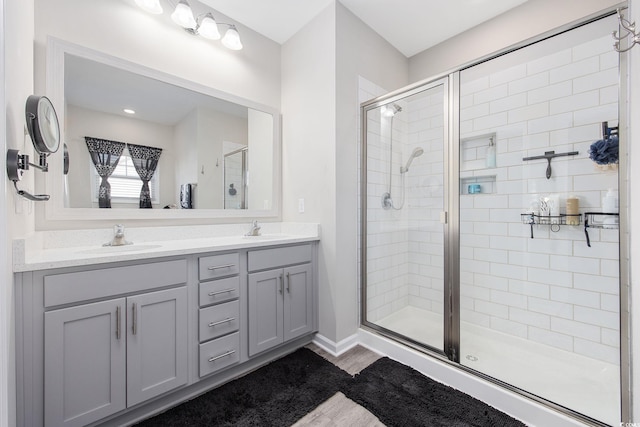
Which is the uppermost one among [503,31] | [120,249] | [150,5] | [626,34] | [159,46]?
[503,31]

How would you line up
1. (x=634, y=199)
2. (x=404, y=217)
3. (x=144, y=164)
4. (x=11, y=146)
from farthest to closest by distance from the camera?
(x=404, y=217)
(x=144, y=164)
(x=634, y=199)
(x=11, y=146)

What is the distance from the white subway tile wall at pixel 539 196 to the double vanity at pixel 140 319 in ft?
4.88

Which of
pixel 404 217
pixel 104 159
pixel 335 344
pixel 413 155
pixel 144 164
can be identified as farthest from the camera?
pixel 404 217

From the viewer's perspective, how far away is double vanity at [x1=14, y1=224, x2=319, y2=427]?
3.63 ft

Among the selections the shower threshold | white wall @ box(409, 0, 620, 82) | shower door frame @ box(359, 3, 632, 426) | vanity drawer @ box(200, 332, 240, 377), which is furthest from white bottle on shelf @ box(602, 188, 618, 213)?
vanity drawer @ box(200, 332, 240, 377)

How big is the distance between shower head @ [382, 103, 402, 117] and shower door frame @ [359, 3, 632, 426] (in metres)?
0.07

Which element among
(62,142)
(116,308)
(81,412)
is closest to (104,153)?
(62,142)

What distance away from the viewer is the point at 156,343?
138 centimetres

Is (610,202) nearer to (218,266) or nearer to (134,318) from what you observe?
(218,266)

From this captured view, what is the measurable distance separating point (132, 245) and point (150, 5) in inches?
60.9

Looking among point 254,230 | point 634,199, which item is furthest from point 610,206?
point 254,230

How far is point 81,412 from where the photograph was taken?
3.86 feet

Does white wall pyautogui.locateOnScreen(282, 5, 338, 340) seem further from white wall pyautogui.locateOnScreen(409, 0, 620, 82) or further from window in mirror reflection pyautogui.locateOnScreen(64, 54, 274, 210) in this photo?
white wall pyautogui.locateOnScreen(409, 0, 620, 82)

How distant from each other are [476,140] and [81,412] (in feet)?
9.87
